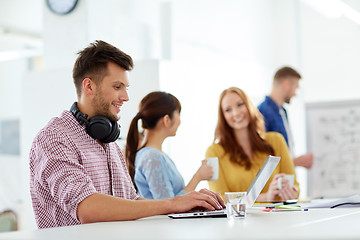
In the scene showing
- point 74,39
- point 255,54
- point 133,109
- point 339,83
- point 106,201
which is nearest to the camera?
point 106,201

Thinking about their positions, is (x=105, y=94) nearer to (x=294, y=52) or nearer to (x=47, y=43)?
(x=47, y=43)

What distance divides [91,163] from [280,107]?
305cm

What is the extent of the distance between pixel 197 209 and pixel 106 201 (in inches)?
13.3

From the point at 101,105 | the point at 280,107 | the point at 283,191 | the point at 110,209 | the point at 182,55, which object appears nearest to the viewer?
the point at 110,209

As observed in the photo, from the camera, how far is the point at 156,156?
2.79 m

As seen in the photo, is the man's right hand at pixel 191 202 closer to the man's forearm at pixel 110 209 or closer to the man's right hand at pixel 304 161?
the man's forearm at pixel 110 209

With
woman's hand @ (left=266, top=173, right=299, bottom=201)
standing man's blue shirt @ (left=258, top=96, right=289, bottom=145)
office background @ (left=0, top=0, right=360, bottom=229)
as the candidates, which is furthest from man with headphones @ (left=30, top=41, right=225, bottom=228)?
standing man's blue shirt @ (left=258, top=96, right=289, bottom=145)

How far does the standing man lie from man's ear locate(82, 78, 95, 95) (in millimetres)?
2573

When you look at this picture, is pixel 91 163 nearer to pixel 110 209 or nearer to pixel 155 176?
pixel 110 209

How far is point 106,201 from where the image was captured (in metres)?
1.79

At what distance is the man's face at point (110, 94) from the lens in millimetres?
2179

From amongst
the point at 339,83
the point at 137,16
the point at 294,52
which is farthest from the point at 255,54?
the point at 137,16

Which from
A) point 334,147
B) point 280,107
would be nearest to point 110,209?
point 280,107

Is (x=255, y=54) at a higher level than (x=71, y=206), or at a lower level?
higher
